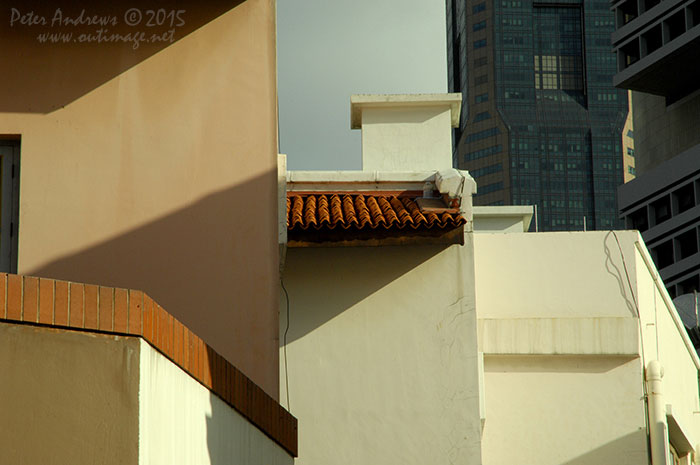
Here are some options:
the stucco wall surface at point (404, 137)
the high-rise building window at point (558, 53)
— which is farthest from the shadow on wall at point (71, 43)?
the high-rise building window at point (558, 53)

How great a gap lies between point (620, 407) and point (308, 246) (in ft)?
15.0

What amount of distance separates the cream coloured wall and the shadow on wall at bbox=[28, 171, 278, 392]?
9.29 ft

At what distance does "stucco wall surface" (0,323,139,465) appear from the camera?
5.44m

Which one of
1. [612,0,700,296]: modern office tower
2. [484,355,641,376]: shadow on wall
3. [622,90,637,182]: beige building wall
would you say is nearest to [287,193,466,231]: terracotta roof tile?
[484,355,641,376]: shadow on wall

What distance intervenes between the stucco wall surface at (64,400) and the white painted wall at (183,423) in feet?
0.32

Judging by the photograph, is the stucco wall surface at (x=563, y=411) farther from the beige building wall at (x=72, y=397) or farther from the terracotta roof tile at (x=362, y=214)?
the beige building wall at (x=72, y=397)

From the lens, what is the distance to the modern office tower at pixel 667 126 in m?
76.1

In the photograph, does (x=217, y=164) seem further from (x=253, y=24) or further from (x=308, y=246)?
(x=308, y=246)

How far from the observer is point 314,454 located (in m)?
12.7

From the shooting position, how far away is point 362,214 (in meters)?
12.8

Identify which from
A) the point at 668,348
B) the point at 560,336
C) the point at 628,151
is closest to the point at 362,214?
the point at 560,336

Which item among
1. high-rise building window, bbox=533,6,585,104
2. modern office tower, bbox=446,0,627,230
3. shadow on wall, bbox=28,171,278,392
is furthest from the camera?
high-rise building window, bbox=533,6,585,104

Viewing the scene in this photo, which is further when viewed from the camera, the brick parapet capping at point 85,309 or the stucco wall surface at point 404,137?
the stucco wall surface at point 404,137

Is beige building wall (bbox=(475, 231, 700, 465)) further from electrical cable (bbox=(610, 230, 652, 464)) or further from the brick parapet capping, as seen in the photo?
the brick parapet capping
